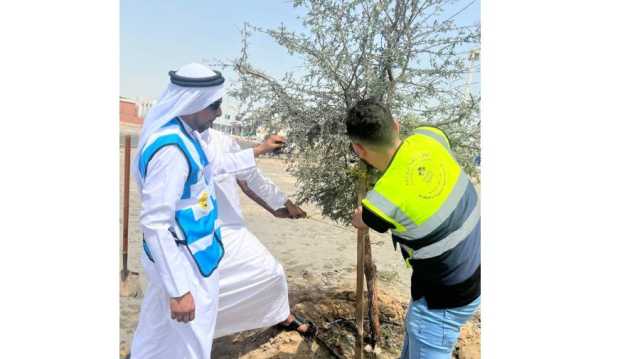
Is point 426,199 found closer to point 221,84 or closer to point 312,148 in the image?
point 312,148

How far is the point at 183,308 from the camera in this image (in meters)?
2.32

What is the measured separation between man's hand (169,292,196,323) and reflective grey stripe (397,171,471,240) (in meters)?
1.14

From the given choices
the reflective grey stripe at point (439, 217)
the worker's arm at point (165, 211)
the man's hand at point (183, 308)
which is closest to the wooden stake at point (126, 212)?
the worker's arm at point (165, 211)

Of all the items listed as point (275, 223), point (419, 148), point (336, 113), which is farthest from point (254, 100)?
point (419, 148)

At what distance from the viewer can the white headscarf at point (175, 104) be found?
230cm

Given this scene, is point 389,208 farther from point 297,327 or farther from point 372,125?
point 297,327

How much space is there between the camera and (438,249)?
7.08 ft

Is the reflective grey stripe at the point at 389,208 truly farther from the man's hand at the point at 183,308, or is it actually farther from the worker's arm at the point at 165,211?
the man's hand at the point at 183,308

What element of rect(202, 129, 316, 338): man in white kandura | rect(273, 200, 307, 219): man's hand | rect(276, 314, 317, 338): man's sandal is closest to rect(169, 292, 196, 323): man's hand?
rect(202, 129, 316, 338): man in white kandura

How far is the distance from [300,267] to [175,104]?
1.76 m

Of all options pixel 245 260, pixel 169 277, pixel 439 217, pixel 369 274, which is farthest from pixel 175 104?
pixel 369 274

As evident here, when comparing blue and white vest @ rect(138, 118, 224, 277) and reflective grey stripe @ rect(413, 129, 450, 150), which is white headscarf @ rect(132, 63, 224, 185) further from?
reflective grey stripe @ rect(413, 129, 450, 150)
